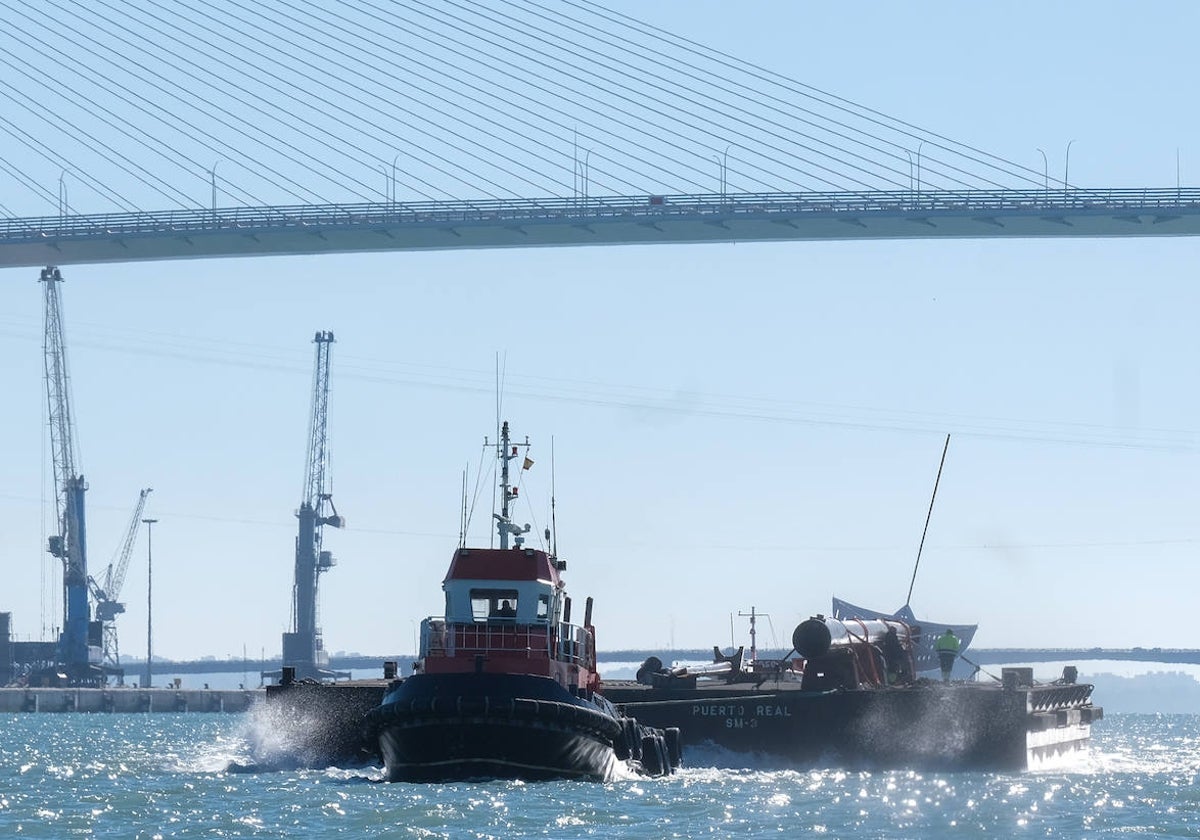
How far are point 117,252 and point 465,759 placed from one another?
6476cm

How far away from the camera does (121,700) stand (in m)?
164

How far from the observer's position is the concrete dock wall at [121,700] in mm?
Answer: 158250

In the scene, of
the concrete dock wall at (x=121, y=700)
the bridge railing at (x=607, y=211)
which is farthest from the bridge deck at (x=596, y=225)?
the concrete dock wall at (x=121, y=700)

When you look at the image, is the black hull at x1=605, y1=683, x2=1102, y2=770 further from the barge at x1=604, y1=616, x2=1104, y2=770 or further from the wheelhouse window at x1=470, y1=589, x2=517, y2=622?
the wheelhouse window at x1=470, y1=589, x2=517, y2=622

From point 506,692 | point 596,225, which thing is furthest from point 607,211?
point 506,692

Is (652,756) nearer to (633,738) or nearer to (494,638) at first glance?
(633,738)

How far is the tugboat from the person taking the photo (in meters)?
44.2

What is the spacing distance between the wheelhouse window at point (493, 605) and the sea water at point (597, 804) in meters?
4.24

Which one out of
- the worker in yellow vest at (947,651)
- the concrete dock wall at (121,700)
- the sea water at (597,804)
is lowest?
the concrete dock wall at (121,700)

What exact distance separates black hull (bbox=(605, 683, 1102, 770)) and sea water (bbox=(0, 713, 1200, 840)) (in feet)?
1.80

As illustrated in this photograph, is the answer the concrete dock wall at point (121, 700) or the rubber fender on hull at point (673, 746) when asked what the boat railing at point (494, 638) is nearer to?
the rubber fender on hull at point (673, 746)

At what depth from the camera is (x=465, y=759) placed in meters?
44.5

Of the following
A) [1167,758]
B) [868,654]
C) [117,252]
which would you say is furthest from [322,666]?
[868,654]

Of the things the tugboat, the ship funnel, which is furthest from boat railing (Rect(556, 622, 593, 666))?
the ship funnel
